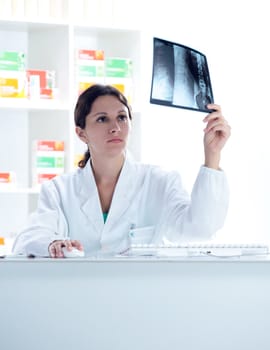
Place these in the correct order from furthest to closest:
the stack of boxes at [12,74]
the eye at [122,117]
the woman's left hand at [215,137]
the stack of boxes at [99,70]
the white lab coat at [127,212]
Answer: the stack of boxes at [99,70]
the stack of boxes at [12,74]
the eye at [122,117]
the white lab coat at [127,212]
the woman's left hand at [215,137]

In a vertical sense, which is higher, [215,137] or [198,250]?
[215,137]

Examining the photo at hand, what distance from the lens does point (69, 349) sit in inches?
52.6

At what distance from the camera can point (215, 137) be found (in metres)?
2.03

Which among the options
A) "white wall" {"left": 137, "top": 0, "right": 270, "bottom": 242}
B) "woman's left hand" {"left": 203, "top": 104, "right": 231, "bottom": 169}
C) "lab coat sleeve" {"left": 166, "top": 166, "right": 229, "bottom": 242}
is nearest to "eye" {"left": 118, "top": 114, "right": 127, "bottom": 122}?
"lab coat sleeve" {"left": 166, "top": 166, "right": 229, "bottom": 242}

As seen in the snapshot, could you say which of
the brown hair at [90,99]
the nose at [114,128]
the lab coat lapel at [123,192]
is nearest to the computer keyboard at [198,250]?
the lab coat lapel at [123,192]

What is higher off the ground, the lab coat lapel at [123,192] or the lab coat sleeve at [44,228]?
the lab coat lapel at [123,192]

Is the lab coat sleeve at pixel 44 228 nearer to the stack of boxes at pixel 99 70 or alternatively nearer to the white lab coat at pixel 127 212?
the white lab coat at pixel 127 212

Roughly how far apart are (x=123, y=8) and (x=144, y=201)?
7.01 ft

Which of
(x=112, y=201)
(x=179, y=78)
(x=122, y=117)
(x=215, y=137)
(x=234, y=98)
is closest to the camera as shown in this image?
(x=179, y=78)

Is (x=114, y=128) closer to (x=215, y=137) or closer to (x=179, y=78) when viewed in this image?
(x=215, y=137)

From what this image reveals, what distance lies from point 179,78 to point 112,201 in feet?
2.14

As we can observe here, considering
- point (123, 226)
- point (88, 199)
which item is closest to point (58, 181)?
A: point (88, 199)

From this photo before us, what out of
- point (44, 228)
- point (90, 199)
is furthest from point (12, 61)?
point (44, 228)

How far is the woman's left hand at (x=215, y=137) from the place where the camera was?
1957mm
